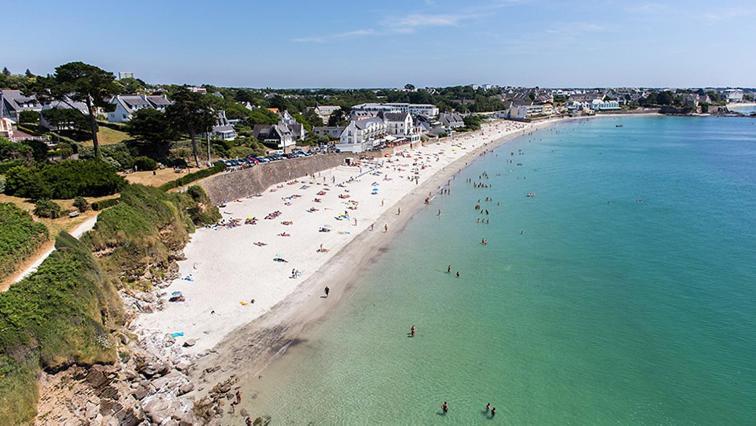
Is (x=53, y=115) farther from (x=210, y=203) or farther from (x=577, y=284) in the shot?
(x=577, y=284)

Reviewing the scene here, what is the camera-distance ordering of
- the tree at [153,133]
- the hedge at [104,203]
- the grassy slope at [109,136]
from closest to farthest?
the hedge at [104,203], the tree at [153,133], the grassy slope at [109,136]

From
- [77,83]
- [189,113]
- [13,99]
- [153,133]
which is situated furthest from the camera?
[13,99]

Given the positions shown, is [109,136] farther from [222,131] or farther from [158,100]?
[158,100]

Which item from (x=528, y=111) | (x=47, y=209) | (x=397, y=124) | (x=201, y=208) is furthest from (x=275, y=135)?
(x=528, y=111)

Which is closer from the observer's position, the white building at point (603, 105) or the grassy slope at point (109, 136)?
the grassy slope at point (109, 136)

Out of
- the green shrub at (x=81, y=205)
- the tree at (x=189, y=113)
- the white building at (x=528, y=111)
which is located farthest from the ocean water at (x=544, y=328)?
the white building at (x=528, y=111)

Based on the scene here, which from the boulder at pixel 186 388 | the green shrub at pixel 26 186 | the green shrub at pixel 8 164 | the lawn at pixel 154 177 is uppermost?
the green shrub at pixel 8 164

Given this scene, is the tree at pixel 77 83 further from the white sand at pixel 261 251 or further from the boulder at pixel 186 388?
the boulder at pixel 186 388
